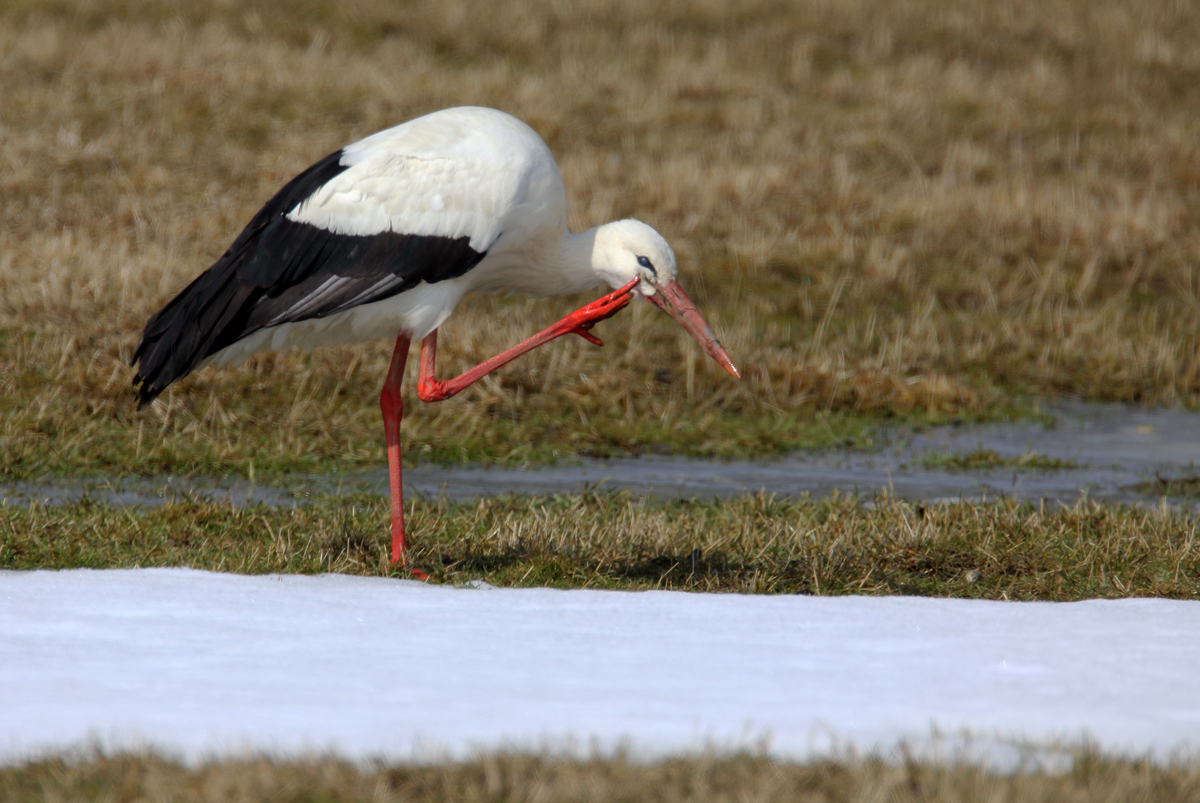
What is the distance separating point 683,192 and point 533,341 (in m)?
7.00

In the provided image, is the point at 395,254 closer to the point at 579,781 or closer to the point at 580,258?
Result: the point at 580,258

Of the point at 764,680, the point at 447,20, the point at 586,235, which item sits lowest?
the point at 764,680

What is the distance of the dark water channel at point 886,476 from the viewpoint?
6.84m

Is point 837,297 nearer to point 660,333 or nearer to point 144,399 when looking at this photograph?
point 660,333

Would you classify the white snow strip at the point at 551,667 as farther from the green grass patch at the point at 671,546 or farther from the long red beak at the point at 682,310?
the long red beak at the point at 682,310

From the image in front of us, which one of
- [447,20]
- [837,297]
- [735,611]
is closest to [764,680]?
[735,611]

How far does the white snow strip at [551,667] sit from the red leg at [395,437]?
1.88 ft

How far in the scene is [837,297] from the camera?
10.7 meters

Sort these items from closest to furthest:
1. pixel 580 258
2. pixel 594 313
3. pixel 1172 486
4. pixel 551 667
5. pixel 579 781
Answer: pixel 579 781 < pixel 551 667 < pixel 594 313 < pixel 580 258 < pixel 1172 486

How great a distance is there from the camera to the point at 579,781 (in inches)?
114

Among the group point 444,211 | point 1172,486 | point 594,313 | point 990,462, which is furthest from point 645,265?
point 1172,486

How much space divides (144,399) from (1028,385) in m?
5.92

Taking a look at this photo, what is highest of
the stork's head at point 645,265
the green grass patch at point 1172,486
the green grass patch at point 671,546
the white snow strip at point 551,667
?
the stork's head at point 645,265

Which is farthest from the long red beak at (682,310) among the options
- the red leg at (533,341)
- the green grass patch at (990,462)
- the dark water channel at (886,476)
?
the green grass patch at (990,462)
